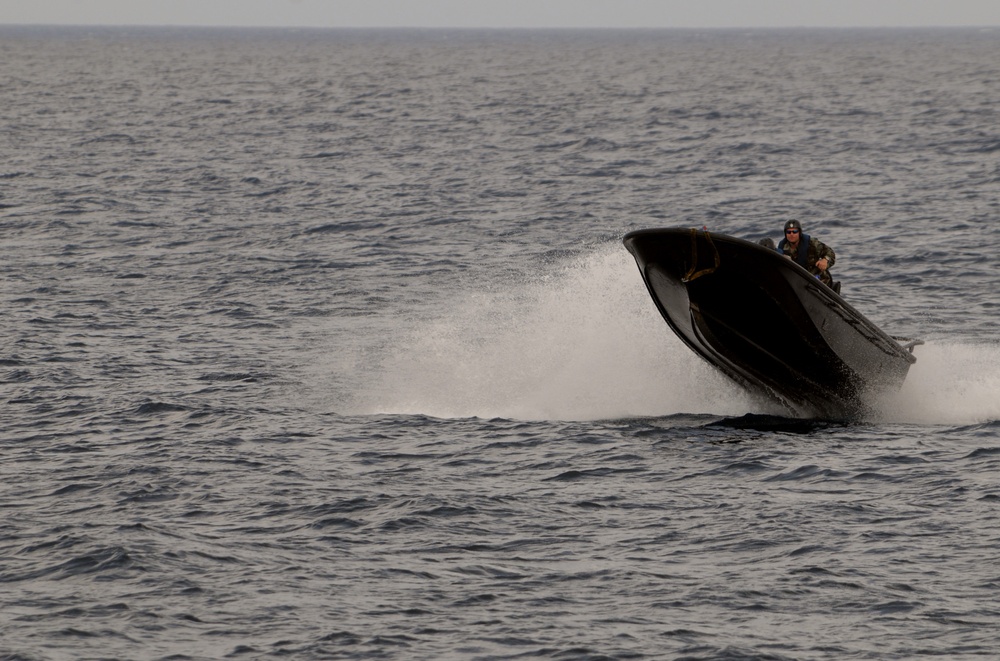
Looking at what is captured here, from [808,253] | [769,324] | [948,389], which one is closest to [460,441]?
[769,324]

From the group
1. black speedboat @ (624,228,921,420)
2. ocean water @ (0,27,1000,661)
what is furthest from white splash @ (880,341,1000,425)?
black speedboat @ (624,228,921,420)

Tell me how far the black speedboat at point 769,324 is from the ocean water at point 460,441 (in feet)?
2.10

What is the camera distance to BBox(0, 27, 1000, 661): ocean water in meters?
14.0

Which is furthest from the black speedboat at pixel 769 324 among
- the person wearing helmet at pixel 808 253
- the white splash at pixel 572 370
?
the white splash at pixel 572 370

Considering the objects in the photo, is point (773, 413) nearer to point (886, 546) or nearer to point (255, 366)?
point (886, 546)

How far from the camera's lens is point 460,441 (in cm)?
2003

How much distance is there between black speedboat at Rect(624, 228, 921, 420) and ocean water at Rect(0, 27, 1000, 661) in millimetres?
639

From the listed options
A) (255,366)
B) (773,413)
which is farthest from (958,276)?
(255,366)

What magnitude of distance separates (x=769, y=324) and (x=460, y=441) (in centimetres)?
454

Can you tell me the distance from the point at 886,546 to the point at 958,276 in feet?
57.8

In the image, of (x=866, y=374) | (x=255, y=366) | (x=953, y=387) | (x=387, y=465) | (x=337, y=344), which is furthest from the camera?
(x=337, y=344)

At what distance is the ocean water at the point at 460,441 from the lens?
1402cm

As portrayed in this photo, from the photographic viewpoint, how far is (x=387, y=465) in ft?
61.7

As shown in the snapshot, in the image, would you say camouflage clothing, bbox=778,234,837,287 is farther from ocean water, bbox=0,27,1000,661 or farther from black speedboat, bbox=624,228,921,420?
ocean water, bbox=0,27,1000,661
